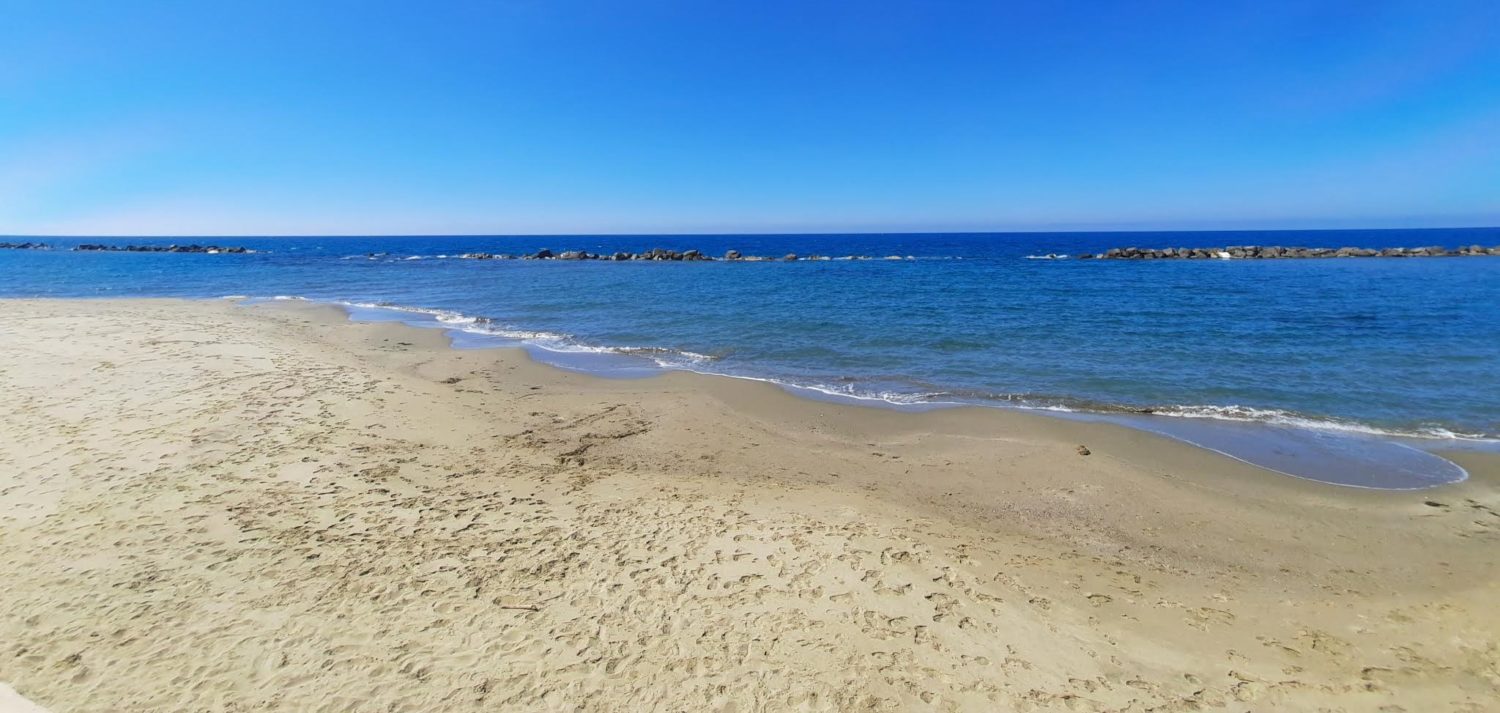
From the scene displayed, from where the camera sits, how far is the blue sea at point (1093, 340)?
1052cm

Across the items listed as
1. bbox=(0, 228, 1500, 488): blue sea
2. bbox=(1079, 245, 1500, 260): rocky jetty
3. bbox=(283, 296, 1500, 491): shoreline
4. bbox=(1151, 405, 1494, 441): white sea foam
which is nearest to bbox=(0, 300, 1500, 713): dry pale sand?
bbox=(283, 296, 1500, 491): shoreline

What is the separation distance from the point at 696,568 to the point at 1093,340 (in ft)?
53.5

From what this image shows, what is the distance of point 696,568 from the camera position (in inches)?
221

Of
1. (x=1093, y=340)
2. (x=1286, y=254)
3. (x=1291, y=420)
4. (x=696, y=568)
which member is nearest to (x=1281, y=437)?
(x=1291, y=420)

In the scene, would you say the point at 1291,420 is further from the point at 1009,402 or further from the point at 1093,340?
→ the point at 1093,340

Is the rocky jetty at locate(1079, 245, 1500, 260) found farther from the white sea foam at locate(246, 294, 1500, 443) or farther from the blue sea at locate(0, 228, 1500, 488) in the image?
the white sea foam at locate(246, 294, 1500, 443)

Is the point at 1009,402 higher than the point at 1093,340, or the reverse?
the point at 1093,340

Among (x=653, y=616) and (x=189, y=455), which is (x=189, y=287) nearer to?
(x=189, y=455)

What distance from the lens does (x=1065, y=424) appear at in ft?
34.3

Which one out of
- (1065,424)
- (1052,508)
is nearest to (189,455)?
(1052,508)

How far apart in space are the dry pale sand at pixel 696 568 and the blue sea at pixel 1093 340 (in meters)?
1.84

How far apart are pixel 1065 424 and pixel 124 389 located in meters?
16.3

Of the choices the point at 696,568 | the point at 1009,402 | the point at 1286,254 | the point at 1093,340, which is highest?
the point at 1286,254

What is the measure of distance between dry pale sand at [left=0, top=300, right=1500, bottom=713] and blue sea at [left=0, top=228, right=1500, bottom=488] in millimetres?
1836
